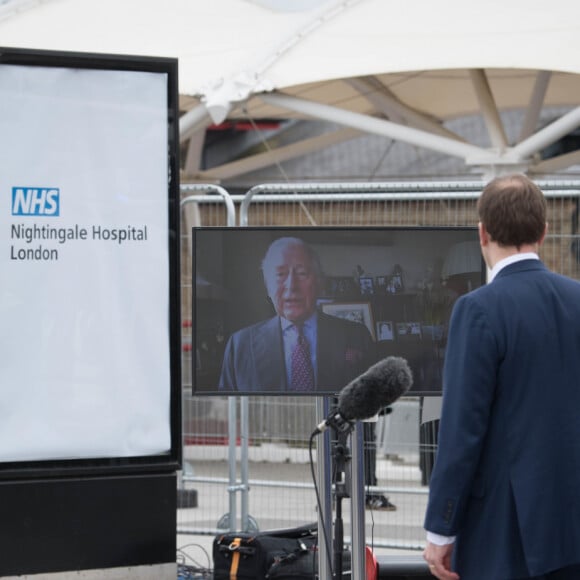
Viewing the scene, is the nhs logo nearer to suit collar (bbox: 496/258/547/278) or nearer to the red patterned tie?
the red patterned tie

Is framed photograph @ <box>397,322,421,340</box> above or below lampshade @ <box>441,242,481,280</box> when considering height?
below

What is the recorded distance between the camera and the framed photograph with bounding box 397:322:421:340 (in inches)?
216

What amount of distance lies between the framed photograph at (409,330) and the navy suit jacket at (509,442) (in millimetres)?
1709

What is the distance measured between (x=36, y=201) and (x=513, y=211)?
10.1 feet

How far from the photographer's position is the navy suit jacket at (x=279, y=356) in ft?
17.7

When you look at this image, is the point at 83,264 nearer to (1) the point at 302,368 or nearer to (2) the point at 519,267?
(1) the point at 302,368

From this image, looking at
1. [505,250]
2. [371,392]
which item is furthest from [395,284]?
[505,250]

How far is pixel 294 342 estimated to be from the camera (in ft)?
17.8

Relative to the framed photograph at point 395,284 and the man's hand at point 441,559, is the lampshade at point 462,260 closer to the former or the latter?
the framed photograph at point 395,284

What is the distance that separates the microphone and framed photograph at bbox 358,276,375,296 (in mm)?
1102

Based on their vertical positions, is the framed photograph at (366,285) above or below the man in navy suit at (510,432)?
above

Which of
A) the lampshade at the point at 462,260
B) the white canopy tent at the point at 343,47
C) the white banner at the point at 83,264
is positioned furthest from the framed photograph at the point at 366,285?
the white canopy tent at the point at 343,47

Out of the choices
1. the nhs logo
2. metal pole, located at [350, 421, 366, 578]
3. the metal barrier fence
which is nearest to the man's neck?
metal pole, located at [350, 421, 366, 578]

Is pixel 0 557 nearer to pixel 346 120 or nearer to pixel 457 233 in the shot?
pixel 457 233
